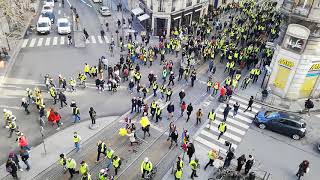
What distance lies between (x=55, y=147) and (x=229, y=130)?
44.4 ft

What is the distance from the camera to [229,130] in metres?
25.7

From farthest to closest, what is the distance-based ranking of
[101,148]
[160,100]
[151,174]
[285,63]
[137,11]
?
[137,11], [285,63], [160,100], [101,148], [151,174]

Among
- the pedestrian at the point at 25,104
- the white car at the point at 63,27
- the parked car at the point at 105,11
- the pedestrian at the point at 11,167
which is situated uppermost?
the parked car at the point at 105,11

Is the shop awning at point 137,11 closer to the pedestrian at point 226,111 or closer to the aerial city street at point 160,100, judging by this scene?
the aerial city street at point 160,100

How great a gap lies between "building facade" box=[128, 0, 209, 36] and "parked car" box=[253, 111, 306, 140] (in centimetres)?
2203

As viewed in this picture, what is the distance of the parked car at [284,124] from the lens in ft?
81.0

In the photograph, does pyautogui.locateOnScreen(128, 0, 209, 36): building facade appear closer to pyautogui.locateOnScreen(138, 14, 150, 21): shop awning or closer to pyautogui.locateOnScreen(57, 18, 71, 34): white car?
pyautogui.locateOnScreen(138, 14, 150, 21): shop awning

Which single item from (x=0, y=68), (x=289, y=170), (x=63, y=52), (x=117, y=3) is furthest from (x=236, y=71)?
(x=117, y=3)

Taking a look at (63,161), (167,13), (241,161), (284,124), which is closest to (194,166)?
(241,161)

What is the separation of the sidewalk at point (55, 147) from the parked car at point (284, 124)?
12165 mm

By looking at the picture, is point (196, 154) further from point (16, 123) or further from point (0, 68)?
point (0, 68)

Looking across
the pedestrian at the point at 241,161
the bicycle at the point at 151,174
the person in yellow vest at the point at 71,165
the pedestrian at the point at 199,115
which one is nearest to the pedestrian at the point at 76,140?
the person in yellow vest at the point at 71,165

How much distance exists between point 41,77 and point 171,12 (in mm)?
19676

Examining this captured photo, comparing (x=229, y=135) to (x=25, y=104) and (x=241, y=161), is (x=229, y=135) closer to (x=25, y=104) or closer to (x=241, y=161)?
(x=241, y=161)
